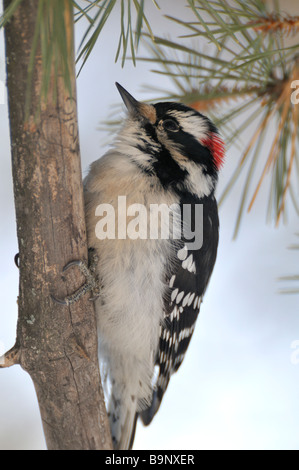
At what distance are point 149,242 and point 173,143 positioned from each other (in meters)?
0.28

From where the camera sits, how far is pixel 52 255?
3.40 ft

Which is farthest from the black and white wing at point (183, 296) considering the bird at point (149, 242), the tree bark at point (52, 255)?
the tree bark at point (52, 255)

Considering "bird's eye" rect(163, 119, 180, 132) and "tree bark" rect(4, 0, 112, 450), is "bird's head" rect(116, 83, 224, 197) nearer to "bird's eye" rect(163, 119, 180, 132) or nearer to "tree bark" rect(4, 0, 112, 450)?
"bird's eye" rect(163, 119, 180, 132)

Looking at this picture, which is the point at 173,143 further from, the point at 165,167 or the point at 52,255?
the point at 52,255

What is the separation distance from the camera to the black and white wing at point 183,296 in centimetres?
134

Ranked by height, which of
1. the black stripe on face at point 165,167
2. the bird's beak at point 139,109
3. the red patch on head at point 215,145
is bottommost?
the black stripe on face at point 165,167

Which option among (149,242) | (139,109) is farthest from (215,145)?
(149,242)

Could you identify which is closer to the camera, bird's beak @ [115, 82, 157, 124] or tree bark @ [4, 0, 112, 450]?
tree bark @ [4, 0, 112, 450]

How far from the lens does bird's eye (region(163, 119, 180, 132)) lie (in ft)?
4.37

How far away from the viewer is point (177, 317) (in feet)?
4.58

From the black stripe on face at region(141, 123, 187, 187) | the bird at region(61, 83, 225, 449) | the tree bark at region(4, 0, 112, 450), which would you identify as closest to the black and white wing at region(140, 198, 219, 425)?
the bird at region(61, 83, 225, 449)

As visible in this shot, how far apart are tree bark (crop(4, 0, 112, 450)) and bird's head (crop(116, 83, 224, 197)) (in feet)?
1.00

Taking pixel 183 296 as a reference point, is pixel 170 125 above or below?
above

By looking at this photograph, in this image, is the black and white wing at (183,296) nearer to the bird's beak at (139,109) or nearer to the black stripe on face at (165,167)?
the black stripe on face at (165,167)
